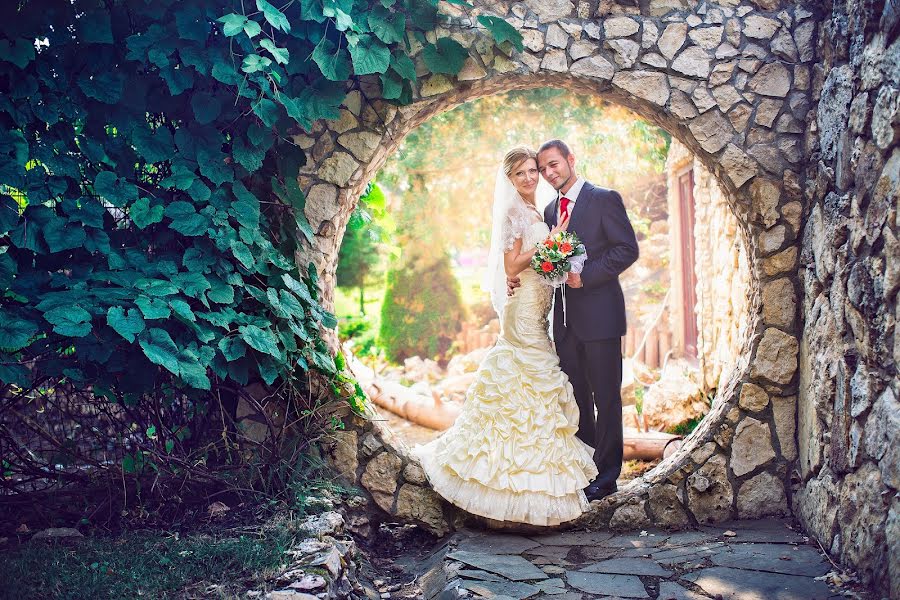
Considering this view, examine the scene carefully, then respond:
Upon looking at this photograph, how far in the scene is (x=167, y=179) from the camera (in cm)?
349

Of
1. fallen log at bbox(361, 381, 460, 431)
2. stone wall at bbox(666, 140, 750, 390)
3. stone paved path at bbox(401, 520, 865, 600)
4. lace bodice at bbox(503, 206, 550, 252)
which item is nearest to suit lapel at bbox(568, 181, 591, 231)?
lace bodice at bbox(503, 206, 550, 252)

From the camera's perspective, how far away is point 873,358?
10.1 ft

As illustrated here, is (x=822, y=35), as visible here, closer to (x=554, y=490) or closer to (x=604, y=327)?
(x=604, y=327)

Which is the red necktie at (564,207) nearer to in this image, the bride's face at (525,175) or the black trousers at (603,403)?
the bride's face at (525,175)

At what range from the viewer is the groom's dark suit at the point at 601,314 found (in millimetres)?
4297

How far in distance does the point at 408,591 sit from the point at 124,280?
Result: 1.89 m

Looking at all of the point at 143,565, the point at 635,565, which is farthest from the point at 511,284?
the point at 143,565

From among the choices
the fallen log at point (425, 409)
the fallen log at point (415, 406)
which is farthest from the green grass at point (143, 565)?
the fallen log at point (415, 406)

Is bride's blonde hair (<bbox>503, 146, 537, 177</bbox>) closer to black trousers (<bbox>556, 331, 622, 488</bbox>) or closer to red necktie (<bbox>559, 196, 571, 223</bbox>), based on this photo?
red necktie (<bbox>559, 196, 571, 223</bbox>)

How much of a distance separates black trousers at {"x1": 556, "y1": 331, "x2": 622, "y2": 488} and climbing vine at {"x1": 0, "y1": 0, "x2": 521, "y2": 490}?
1.41 meters

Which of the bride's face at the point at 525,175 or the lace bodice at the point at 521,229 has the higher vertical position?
the bride's face at the point at 525,175

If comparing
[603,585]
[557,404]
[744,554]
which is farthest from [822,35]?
[603,585]

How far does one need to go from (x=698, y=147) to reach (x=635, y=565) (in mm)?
2197

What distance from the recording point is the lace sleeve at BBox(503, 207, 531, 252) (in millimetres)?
4266
